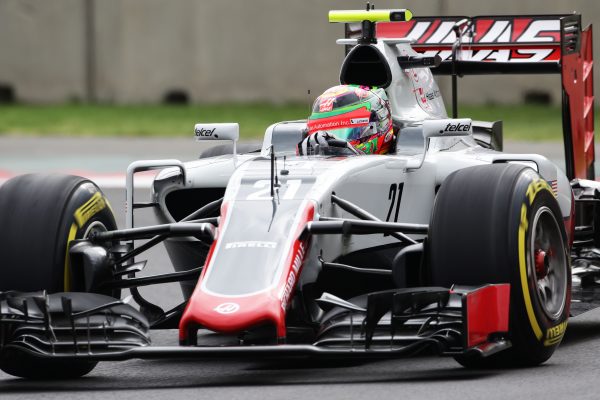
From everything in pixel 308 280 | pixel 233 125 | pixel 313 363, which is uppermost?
pixel 233 125

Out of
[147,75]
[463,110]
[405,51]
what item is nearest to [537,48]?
[405,51]

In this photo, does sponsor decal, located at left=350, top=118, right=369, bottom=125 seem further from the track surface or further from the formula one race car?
the track surface

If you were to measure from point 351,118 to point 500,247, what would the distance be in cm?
178

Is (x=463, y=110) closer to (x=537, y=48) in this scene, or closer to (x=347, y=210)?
(x=537, y=48)

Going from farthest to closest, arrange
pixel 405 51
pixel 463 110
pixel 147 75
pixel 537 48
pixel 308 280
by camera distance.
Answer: pixel 147 75
pixel 463 110
pixel 537 48
pixel 405 51
pixel 308 280

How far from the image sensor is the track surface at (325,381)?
595cm

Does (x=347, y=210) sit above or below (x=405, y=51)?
below

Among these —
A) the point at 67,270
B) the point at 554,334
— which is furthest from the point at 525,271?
the point at 67,270

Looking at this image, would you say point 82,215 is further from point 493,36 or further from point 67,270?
point 493,36

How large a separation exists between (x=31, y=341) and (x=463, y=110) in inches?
684

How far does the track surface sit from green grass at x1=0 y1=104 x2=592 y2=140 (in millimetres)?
13244

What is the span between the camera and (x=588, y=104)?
979cm

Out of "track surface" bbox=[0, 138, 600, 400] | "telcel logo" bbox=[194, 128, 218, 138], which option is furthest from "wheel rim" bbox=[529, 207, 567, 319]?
"telcel logo" bbox=[194, 128, 218, 138]

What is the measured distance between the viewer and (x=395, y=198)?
7441 millimetres
